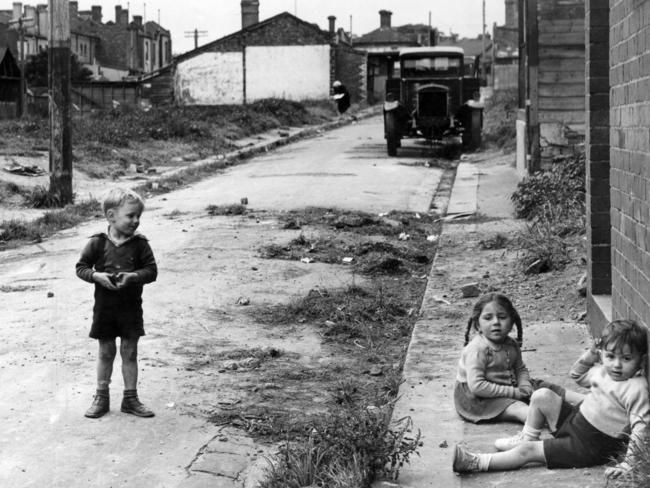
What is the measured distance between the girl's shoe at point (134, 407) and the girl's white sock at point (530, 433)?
1.92 meters

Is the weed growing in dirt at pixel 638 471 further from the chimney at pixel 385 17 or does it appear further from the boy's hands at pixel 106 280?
the chimney at pixel 385 17

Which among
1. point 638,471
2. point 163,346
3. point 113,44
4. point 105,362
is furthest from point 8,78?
point 113,44

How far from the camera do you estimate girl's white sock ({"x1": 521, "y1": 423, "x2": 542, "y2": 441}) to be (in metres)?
4.57

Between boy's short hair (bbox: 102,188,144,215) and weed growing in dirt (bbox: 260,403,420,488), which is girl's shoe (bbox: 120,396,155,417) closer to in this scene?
boy's short hair (bbox: 102,188,144,215)

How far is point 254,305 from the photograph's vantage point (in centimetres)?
844

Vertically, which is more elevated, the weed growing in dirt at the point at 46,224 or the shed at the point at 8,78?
the shed at the point at 8,78

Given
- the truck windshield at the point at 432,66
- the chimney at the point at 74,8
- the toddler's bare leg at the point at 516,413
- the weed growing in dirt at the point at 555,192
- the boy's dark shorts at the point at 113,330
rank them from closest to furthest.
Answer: the toddler's bare leg at the point at 516,413
the boy's dark shorts at the point at 113,330
the weed growing in dirt at the point at 555,192
the truck windshield at the point at 432,66
the chimney at the point at 74,8

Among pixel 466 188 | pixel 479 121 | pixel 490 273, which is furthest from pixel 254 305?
pixel 479 121

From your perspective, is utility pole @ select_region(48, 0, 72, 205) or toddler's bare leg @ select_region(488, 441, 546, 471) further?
utility pole @ select_region(48, 0, 72, 205)

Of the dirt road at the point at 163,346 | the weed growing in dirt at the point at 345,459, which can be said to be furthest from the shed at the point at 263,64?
the weed growing in dirt at the point at 345,459

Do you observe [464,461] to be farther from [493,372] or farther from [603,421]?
[493,372]

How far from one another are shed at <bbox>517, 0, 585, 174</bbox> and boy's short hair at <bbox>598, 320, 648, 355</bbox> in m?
11.8

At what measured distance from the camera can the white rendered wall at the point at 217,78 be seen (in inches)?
2285

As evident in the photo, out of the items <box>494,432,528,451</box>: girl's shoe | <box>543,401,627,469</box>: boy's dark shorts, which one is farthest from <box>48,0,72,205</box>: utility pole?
<box>543,401,627,469</box>: boy's dark shorts
